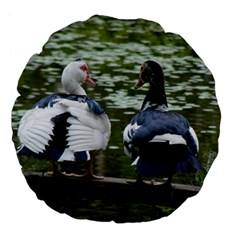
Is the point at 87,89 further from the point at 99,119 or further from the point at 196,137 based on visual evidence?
the point at 196,137

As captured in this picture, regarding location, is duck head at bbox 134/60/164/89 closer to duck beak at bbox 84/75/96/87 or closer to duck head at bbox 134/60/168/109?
duck head at bbox 134/60/168/109

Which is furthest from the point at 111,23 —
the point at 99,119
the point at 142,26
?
the point at 99,119

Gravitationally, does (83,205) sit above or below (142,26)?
below

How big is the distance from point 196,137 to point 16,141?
2.48 ft

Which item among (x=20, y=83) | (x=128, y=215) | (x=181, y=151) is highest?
(x=20, y=83)

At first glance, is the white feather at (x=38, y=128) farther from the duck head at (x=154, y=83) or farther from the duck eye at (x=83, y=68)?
the duck head at (x=154, y=83)

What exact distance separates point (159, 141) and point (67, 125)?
15.1 inches

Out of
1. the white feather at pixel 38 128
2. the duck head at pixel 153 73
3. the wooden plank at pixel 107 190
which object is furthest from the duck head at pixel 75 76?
the wooden plank at pixel 107 190

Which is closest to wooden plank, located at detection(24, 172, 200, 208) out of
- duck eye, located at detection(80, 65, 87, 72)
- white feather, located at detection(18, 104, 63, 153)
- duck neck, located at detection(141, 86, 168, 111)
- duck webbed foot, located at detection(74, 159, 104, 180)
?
duck webbed foot, located at detection(74, 159, 104, 180)

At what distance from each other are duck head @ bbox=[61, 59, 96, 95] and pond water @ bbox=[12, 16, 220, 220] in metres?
0.04

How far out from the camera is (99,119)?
4074mm

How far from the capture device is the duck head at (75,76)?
4094 millimetres

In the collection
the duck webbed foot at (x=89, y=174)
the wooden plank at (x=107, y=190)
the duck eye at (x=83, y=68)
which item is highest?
the duck eye at (x=83, y=68)

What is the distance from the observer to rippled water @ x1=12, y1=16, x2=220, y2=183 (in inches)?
161
